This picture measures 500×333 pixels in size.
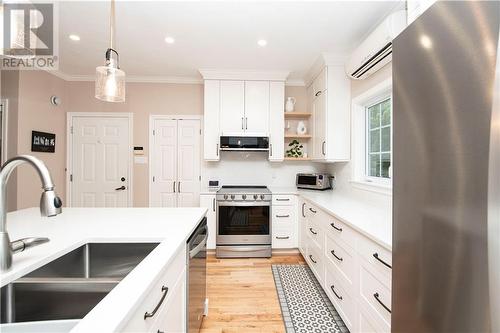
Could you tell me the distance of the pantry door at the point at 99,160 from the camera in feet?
12.0

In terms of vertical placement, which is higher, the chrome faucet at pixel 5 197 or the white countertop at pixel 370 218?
the chrome faucet at pixel 5 197

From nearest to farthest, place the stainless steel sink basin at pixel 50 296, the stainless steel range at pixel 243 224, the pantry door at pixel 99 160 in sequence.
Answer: the stainless steel sink basin at pixel 50 296 < the stainless steel range at pixel 243 224 < the pantry door at pixel 99 160

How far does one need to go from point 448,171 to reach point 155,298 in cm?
102

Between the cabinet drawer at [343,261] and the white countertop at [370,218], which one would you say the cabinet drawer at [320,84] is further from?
the cabinet drawer at [343,261]

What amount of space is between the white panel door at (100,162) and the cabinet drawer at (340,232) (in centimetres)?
318

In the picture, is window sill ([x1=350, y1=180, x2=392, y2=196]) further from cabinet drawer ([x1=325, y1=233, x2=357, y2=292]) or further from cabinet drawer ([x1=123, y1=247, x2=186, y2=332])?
cabinet drawer ([x1=123, y1=247, x2=186, y2=332])

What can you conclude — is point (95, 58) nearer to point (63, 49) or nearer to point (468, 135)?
point (63, 49)

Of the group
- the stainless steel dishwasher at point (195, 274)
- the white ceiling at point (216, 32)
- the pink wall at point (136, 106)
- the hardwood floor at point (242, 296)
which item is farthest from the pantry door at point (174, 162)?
the stainless steel dishwasher at point (195, 274)

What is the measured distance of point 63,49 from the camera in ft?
9.12

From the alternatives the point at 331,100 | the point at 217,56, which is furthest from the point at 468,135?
the point at 217,56

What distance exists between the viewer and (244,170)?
3.76 metres

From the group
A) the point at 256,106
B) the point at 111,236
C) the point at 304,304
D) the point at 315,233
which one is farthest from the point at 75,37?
the point at 304,304

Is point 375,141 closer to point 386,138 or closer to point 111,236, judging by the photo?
point 386,138

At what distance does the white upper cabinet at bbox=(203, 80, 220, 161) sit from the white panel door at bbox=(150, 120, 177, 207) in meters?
0.69
